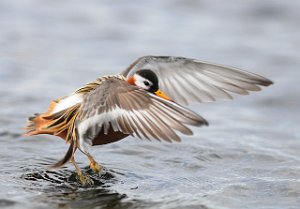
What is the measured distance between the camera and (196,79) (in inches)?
299

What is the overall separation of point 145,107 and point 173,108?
29 cm

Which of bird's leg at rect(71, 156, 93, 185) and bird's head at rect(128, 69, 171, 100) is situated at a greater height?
bird's head at rect(128, 69, 171, 100)

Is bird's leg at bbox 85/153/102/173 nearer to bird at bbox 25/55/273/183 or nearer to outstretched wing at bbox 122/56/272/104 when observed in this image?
bird at bbox 25/55/273/183

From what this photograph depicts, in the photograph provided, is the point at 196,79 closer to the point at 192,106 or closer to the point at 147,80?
the point at 147,80

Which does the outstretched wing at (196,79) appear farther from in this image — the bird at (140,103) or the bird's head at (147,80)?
the bird's head at (147,80)

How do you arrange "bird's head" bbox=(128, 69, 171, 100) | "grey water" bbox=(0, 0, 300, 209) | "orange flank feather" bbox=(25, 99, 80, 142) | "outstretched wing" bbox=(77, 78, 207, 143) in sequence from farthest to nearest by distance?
"bird's head" bbox=(128, 69, 171, 100)
"orange flank feather" bbox=(25, 99, 80, 142)
"grey water" bbox=(0, 0, 300, 209)
"outstretched wing" bbox=(77, 78, 207, 143)

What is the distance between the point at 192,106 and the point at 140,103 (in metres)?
4.46

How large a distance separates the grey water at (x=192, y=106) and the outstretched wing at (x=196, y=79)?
0.79 metres

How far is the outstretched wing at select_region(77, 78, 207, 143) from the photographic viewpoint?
19.0ft

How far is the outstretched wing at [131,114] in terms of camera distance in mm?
5805

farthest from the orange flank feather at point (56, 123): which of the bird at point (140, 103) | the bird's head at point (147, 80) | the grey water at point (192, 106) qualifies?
the bird's head at point (147, 80)

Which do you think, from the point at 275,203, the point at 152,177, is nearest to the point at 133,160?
the point at 152,177

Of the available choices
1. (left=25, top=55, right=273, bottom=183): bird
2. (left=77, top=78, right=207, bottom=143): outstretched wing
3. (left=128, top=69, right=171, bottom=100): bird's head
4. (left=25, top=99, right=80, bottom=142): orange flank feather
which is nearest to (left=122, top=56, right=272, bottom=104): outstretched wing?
(left=25, top=55, right=273, bottom=183): bird

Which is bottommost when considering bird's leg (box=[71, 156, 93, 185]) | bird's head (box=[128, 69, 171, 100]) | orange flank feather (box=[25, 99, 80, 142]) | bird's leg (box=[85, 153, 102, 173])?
bird's leg (box=[71, 156, 93, 185])
